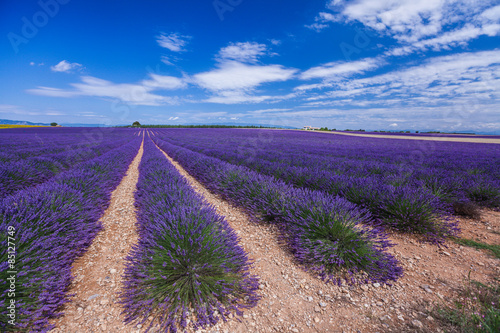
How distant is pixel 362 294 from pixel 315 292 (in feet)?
1.58

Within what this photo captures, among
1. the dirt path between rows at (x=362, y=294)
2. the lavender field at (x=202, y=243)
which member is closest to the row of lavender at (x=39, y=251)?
the lavender field at (x=202, y=243)

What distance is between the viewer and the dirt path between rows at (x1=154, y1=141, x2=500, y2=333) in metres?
1.75

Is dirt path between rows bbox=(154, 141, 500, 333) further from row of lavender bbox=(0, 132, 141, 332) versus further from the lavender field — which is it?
row of lavender bbox=(0, 132, 141, 332)

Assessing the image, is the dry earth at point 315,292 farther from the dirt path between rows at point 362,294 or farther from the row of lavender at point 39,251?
the row of lavender at point 39,251

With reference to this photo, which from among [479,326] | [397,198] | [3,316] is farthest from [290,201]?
[3,316]

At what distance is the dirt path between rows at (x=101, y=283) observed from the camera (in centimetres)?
171

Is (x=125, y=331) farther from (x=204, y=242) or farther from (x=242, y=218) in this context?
(x=242, y=218)

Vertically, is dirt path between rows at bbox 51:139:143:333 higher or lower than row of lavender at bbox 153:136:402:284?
lower

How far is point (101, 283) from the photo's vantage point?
7.38ft

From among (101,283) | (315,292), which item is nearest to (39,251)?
(101,283)

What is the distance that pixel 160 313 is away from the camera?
70.0 inches

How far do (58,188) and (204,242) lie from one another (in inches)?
127

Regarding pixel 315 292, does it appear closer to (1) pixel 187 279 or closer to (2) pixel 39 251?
(1) pixel 187 279

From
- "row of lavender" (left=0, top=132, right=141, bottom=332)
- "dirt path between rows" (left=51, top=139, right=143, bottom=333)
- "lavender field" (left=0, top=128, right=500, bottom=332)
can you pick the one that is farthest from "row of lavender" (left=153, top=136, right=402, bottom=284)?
"row of lavender" (left=0, top=132, right=141, bottom=332)
